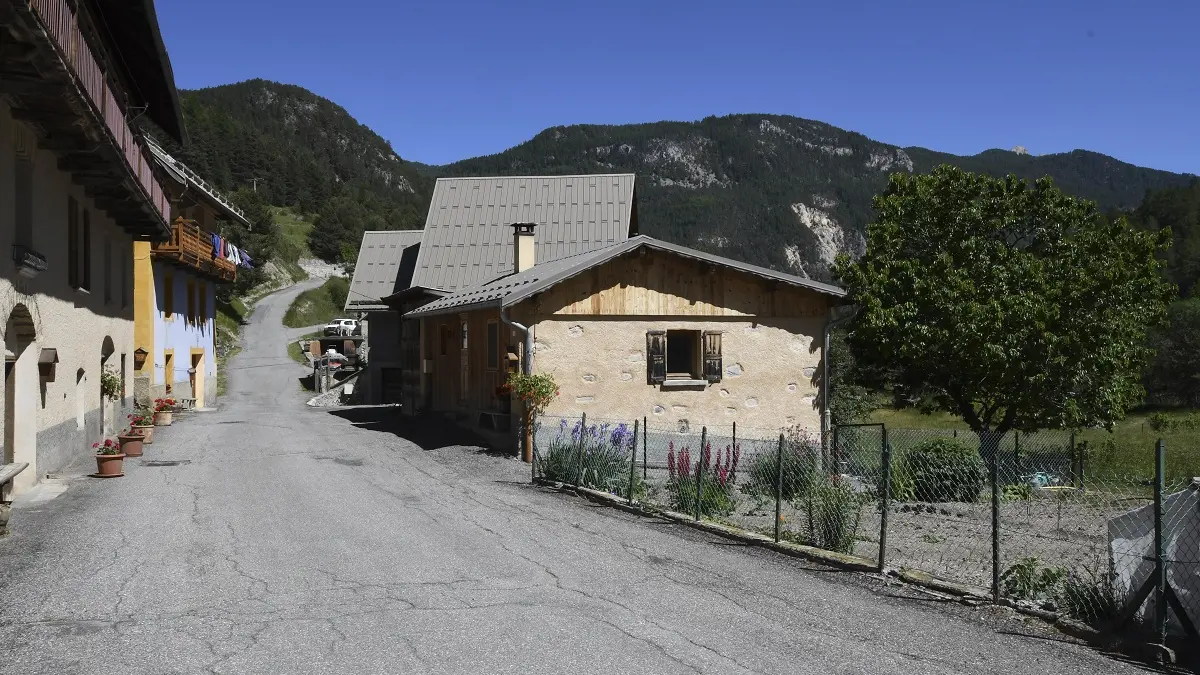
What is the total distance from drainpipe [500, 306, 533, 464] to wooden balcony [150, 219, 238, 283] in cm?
1327

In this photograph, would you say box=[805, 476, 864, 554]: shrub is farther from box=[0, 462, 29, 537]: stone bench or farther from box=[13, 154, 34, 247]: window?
box=[13, 154, 34, 247]: window

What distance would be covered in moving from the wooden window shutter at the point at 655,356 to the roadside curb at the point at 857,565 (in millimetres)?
5483

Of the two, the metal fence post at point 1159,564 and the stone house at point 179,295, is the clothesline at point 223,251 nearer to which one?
the stone house at point 179,295

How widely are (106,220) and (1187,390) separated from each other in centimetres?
5903

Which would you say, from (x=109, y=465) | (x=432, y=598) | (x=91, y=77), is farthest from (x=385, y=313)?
(x=432, y=598)

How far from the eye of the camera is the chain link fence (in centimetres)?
687

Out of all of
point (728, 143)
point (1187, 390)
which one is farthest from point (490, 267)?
point (728, 143)

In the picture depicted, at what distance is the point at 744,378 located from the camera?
1931 centimetres

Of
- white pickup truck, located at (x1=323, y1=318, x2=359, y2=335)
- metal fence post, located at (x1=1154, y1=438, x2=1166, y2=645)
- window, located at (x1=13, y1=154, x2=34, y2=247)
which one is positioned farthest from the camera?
white pickup truck, located at (x1=323, y1=318, x2=359, y2=335)

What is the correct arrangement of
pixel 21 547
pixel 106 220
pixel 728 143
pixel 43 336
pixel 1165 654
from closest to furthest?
1. pixel 1165 654
2. pixel 21 547
3. pixel 43 336
4. pixel 106 220
5. pixel 728 143

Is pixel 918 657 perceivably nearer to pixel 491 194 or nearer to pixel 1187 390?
pixel 491 194

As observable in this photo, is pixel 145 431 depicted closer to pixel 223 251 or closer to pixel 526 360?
pixel 526 360

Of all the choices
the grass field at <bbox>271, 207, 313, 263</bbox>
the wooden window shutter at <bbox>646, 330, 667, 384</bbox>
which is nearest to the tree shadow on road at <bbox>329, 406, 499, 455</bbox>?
the wooden window shutter at <bbox>646, 330, 667, 384</bbox>

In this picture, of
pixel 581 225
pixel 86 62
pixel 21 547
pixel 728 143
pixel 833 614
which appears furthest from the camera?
pixel 728 143
